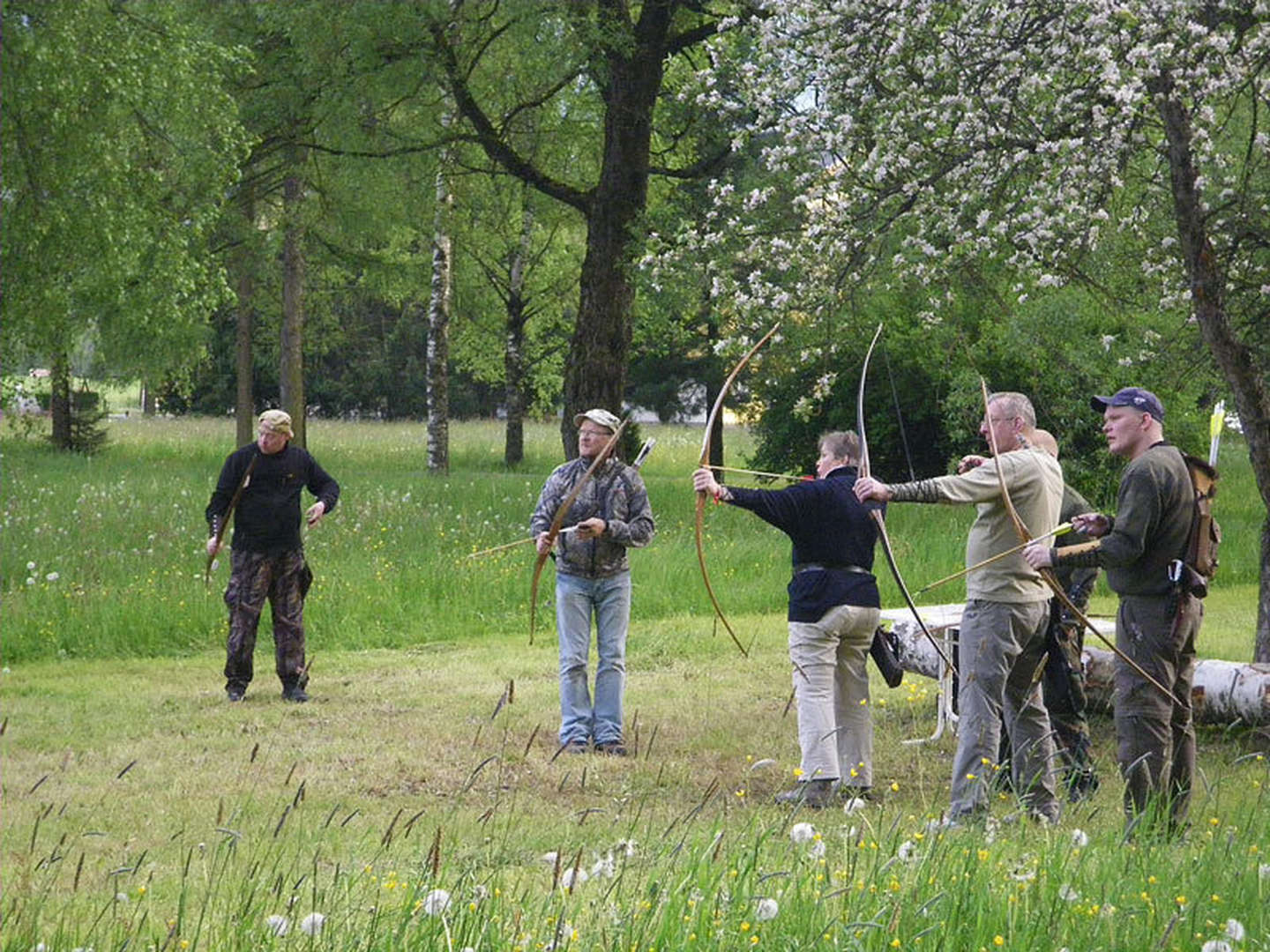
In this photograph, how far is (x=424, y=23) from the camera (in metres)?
18.5

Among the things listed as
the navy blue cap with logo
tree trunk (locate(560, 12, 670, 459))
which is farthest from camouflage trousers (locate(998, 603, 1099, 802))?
tree trunk (locate(560, 12, 670, 459))

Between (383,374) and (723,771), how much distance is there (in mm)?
49603

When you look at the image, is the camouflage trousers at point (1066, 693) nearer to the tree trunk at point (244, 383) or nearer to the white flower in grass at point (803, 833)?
the white flower in grass at point (803, 833)

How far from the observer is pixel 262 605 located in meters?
10.8

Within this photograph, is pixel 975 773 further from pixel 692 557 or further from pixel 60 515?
pixel 60 515

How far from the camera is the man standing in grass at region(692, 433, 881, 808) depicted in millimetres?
7832

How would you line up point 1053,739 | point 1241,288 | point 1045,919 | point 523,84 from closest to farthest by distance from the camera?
point 1045,919, point 1053,739, point 1241,288, point 523,84

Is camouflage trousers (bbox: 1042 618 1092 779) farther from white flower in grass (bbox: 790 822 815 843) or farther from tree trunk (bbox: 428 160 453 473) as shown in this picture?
tree trunk (bbox: 428 160 453 473)

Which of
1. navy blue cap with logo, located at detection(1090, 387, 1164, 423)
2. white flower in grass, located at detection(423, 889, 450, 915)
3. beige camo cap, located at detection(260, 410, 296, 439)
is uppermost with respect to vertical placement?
navy blue cap with logo, located at detection(1090, 387, 1164, 423)

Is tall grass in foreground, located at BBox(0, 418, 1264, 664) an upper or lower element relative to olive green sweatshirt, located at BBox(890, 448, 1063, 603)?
lower

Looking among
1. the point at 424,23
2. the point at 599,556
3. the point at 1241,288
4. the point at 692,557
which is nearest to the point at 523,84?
the point at 424,23

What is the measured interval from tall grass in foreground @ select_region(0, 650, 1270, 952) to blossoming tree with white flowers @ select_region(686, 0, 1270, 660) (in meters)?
3.16

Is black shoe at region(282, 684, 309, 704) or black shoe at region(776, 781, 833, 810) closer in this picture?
black shoe at region(776, 781, 833, 810)

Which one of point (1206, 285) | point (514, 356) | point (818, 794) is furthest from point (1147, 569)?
point (514, 356)
